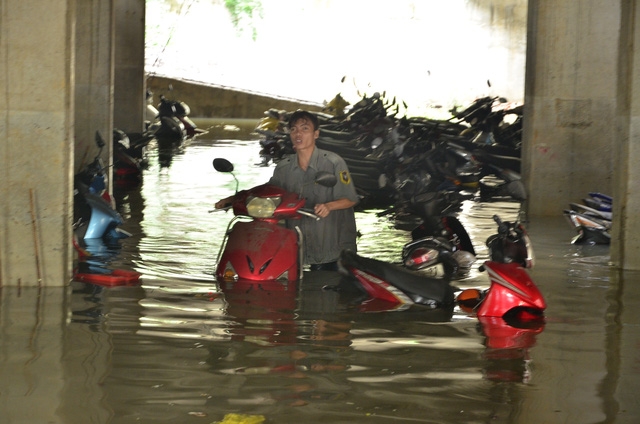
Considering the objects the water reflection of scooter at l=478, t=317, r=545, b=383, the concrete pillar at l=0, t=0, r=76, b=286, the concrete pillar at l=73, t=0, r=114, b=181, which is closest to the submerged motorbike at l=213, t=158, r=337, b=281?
the concrete pillar at l=0, t=0, r=76, b=286

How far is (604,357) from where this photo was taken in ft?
18.8

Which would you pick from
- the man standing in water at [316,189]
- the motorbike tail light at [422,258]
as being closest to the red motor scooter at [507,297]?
the motorbike tail light at [422,258]

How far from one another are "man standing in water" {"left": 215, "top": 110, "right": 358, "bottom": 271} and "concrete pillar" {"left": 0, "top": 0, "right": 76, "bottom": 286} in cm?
165

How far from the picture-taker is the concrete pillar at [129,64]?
23562 mm

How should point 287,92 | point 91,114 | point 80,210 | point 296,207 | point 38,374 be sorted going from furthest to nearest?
point 287,92
point 91,114
point 80,210
point 296,207
point 38,374

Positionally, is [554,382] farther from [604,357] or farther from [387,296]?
[387,296]

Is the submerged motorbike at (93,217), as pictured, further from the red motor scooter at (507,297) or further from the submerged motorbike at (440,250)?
the red motor scooter at (507,297)

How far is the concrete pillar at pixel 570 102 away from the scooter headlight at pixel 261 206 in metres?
5.89

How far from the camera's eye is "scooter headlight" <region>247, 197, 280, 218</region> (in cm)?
735

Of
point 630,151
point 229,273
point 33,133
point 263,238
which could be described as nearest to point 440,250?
point 263,238

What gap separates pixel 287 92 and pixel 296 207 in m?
29.8

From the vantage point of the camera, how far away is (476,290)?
7070mm

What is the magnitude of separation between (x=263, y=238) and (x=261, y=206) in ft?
0.71

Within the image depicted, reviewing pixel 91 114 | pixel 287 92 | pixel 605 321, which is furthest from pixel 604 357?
pixel 287 92
